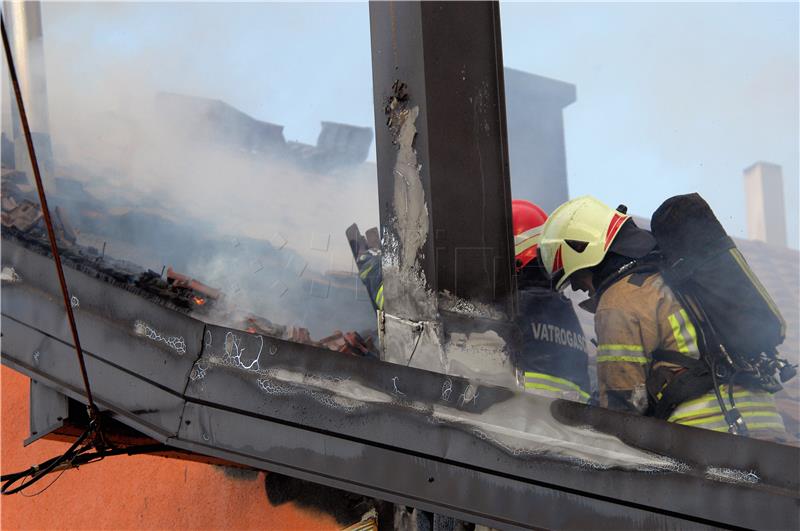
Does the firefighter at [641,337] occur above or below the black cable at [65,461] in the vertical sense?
above

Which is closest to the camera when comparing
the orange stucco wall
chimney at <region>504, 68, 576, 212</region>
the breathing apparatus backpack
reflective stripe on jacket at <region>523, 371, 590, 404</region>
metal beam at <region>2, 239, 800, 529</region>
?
metal beam at <region>2, 239, 800, 529</region>

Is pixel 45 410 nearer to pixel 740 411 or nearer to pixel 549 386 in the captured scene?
pixel 549 386

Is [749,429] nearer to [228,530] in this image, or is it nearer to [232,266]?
[228,530]

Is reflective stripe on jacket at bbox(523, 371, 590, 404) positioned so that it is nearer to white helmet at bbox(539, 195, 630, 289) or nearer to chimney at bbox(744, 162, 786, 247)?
white helmet at bbox(539, 195, 630, 289)

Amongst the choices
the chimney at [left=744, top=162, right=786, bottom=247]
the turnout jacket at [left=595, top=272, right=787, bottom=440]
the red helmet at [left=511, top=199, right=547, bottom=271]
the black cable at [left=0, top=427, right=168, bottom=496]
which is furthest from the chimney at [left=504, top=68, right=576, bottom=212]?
the black cable at [left=0, top=427, right=168, bottom=496]

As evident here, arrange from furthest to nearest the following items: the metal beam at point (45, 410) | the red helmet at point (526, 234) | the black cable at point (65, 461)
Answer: the red helmet at point (526, 234)
the metal beam at point (45, 410)
the black cable at point (65, 461)

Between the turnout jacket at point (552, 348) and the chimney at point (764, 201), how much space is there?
1272cm

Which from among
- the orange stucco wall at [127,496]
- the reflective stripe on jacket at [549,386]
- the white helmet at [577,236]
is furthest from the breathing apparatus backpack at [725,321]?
the orange stucco wall at [127,496]

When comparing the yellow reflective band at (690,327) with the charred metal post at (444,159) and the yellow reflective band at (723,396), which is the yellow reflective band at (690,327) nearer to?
the yellow reflective band at (723,396)

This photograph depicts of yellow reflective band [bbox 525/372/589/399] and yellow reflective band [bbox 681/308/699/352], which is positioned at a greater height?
yellow reflective band [bbox 681/308/699/352]

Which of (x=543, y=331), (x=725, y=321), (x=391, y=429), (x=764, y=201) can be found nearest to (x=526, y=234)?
(x=543, y=331)

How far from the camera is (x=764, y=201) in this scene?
17.0 m

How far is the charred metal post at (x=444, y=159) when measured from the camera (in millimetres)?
3574

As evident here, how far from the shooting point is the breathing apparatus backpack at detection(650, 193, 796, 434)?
3957mm
